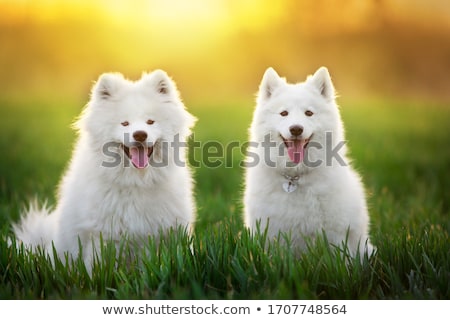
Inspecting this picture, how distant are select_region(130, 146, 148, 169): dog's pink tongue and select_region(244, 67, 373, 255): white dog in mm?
1082

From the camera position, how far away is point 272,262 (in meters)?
4.30

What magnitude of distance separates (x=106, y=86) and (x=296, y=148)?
182 cm

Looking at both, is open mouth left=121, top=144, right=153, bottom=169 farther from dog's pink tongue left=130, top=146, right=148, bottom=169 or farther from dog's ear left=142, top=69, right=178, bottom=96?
dog's ear left=142, top=69, right=178, bottom=96

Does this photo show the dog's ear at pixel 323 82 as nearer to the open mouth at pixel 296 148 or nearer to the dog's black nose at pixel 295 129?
the open mouth at pixel 296 148

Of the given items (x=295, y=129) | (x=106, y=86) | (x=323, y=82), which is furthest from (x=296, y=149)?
(x=106, y=86)

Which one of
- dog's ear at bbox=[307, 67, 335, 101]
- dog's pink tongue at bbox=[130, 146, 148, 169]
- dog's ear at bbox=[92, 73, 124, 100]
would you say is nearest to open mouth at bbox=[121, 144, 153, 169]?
dog's pink tongue at bbox=[130, 146, 148, 169]

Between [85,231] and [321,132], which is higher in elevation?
[321,132]

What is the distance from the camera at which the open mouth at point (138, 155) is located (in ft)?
15.8

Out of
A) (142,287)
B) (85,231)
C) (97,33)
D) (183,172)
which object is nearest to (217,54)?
(97,33)

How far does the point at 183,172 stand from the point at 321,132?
53.0 inches

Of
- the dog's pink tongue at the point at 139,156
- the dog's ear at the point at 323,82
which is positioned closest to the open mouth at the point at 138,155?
the dog's pink tongue at the point at 139,156
